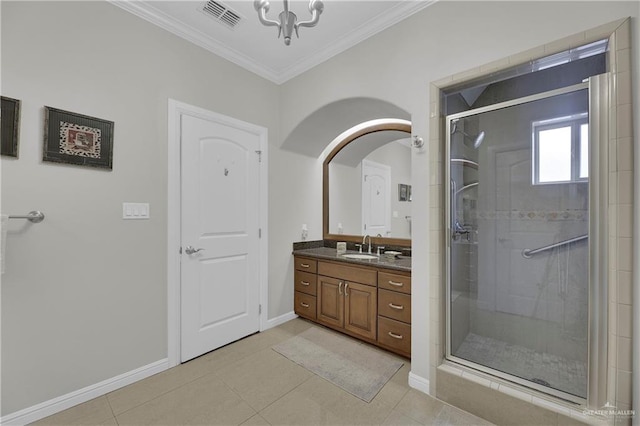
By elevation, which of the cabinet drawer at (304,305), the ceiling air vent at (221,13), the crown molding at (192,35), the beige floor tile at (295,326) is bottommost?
the beige floor tile at (295,326)

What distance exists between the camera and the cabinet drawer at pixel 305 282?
10.0 ft

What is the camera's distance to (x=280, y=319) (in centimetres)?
309

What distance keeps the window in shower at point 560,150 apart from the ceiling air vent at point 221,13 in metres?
2.36

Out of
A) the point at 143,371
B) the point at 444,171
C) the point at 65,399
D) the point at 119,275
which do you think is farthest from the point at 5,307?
the point at 444,171

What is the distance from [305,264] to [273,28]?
2402mm

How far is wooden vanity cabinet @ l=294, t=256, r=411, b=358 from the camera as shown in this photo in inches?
90.4

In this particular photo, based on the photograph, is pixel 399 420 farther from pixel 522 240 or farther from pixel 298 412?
pixel 522 240

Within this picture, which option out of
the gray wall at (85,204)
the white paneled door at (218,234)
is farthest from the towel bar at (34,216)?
the white paneled door at (218,234)

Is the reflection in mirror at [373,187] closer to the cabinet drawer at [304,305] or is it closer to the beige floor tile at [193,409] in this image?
the cabinet drawer at [304,305]

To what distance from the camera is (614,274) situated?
4.30ft

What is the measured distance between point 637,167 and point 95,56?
3270mm

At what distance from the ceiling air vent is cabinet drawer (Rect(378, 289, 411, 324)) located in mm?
2647

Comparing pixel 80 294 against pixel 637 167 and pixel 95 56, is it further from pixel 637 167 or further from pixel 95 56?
pixel 637 167

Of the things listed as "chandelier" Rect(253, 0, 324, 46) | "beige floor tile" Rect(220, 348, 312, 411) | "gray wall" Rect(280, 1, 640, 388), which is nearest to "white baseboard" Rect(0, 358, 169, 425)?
"beige floor tile" Rect(220, 348, 312, 411)
